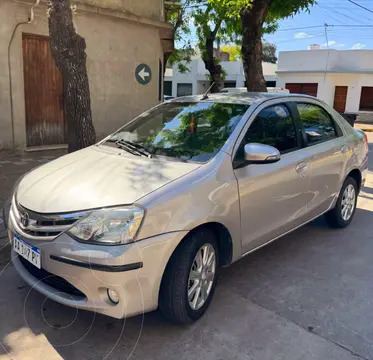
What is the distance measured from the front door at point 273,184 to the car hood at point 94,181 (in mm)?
628

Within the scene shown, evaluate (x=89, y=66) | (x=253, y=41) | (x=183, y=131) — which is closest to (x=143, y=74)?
(x=89, y=66)

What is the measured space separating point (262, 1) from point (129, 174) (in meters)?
6.51

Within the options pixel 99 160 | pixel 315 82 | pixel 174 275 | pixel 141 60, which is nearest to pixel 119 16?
pixel 141 60

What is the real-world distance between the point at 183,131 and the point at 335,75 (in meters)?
27.2

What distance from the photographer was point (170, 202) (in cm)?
273

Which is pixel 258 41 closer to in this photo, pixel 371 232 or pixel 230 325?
pixel 371 232

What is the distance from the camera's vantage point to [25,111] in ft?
29.2

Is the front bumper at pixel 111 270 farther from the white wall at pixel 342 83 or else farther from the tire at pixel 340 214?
the white wall at pixel 342 83

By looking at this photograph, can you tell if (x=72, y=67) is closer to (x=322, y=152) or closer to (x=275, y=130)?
(x=275, y=130)

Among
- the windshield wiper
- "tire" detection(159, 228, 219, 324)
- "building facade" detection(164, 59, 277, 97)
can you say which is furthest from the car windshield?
"building facade" detection(164, 59, 277, 97)

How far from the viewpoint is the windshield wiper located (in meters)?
3.46

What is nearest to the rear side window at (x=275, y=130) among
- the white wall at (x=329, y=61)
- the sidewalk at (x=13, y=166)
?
the sidewalk at (x=13, y=166)

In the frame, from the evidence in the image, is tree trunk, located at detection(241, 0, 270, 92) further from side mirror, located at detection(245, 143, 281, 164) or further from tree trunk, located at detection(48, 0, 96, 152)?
side mirror, located at detection(245, 143, 281, 164)

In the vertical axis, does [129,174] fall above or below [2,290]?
above
